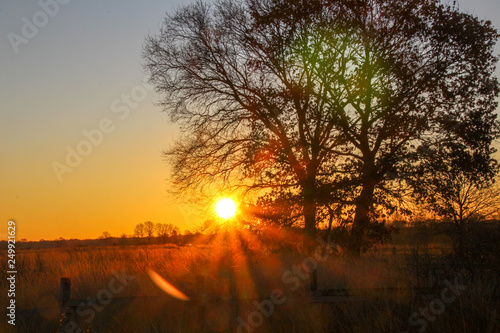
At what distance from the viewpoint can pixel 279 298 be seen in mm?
10414

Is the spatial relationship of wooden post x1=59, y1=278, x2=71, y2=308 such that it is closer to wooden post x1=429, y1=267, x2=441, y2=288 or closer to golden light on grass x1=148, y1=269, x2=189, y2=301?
golden light on grass x1=148, y1=269, x2=189, y2=301

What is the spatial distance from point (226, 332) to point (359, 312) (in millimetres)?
2522

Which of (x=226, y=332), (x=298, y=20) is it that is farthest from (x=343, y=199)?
(x=226, y=332)

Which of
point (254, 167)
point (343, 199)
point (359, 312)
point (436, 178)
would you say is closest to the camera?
point (359, 312)

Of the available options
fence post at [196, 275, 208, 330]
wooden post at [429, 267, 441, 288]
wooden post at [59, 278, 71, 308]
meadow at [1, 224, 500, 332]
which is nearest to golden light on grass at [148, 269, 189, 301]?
meadow at [1, 224, 500, 332]

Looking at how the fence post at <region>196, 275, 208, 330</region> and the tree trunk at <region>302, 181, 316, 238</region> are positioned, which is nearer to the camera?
the fence post at <region>196, 275, 208, 330</region>

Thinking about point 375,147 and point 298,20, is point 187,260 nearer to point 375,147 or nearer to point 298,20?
point 375,147

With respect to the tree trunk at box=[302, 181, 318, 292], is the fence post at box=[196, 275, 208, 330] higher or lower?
lower

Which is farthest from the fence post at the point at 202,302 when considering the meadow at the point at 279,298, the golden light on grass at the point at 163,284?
the golden light on grass at the point at 163,284

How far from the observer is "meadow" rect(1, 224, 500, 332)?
30.3ft

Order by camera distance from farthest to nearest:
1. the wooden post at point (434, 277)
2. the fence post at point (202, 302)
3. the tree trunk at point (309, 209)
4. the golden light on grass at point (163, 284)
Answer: the tree trunk at point (309, 209) → the golden light on grass at point (163, 284) → the wooden post at point (434, 277) → the fence post at point (202, 302)

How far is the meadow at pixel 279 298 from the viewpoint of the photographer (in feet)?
30.3

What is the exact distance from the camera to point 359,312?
9.75m

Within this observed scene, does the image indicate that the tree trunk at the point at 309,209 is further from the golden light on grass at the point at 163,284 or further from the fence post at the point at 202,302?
the fence post at the point at 202,302
